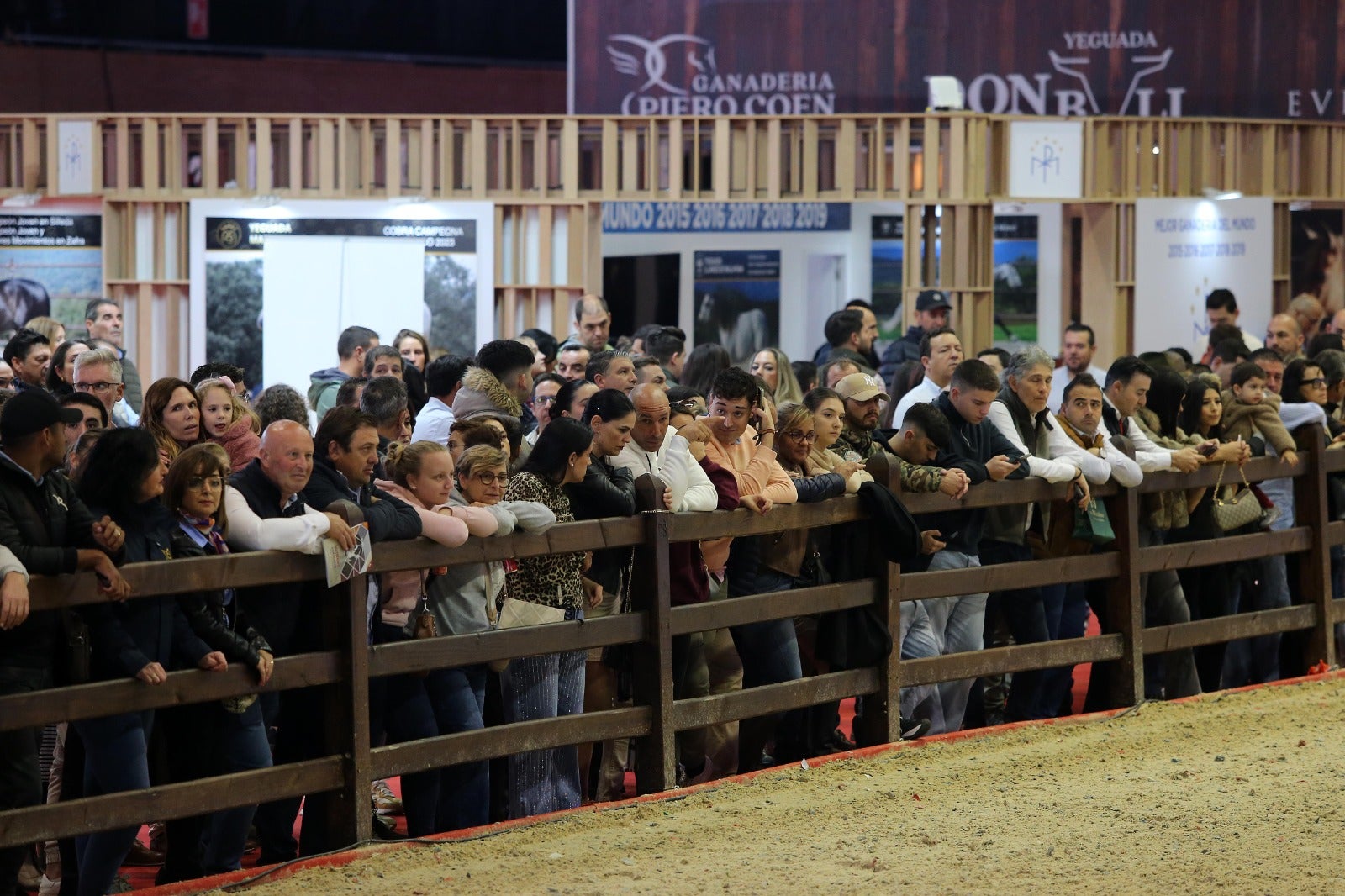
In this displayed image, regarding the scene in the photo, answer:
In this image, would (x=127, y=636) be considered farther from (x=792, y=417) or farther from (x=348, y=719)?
(x=792, y=417)

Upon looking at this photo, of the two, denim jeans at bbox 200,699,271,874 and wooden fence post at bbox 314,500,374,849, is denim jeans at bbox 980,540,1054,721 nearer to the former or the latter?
wooden fence post at bbox 314,500,374,849

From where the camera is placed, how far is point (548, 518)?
235 inches

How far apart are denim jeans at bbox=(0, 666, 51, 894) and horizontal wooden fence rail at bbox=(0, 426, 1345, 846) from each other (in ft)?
0.37

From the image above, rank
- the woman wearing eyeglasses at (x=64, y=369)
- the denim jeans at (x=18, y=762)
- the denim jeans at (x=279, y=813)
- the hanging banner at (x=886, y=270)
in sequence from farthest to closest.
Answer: the hanging banner at (x=886, y=270) < the woman wearing eyeglasses at (x=64, y=369) < the denim jeans at (x=279, y=813) < the denim jeans at (x=18, y=762)

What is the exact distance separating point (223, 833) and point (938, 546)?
295cm

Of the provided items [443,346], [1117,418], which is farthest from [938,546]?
[443,346]

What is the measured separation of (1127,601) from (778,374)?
7.45 ft

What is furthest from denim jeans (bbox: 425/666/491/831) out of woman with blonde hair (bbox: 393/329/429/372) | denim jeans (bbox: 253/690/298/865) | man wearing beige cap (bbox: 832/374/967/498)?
woman with blonde hair (bbox: 393/329/429/372)

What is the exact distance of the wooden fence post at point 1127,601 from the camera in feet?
25.3

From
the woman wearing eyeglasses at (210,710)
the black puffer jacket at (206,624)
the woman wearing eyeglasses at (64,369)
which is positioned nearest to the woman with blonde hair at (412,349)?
the woman wearing eyeglasses at (64,369)

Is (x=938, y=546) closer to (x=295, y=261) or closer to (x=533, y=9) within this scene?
(x=295, y=261)

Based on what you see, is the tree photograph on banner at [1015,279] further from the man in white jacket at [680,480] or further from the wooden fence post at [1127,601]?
the man in white jacket at [680,480]

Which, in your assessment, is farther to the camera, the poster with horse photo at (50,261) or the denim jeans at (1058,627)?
the poster with horse photo at (50,261)

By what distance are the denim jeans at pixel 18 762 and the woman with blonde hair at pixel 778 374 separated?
4.53m
